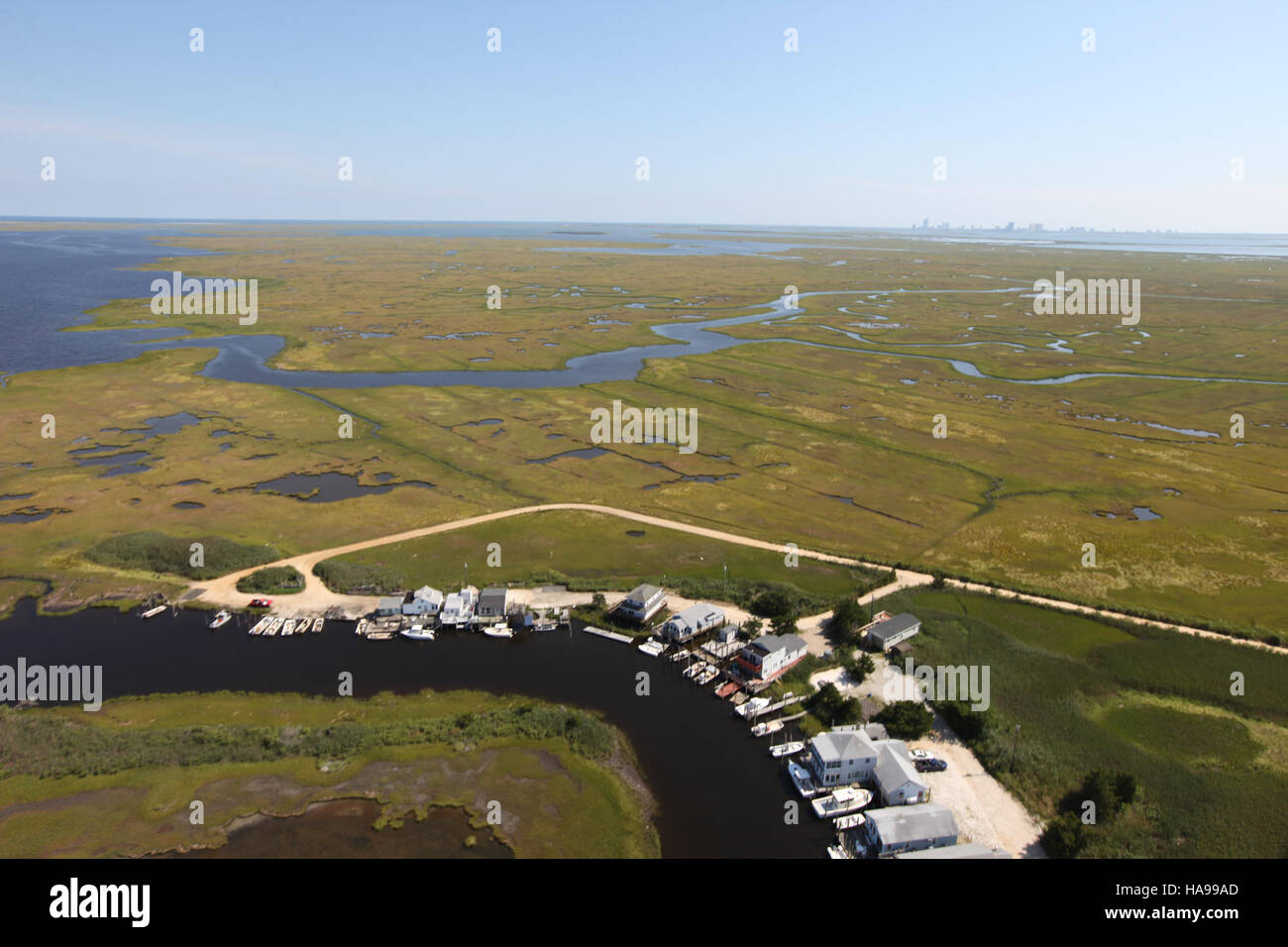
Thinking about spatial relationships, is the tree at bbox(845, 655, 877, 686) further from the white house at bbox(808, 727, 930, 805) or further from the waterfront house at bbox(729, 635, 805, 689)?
the white house at bbox(808, 727, 930, 805)

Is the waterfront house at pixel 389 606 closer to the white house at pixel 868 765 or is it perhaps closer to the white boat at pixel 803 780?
the white boat at pixel 803 780

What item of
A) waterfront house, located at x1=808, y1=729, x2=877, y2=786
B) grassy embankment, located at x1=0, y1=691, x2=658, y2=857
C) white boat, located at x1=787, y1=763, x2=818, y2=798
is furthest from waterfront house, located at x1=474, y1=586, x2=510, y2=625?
waterfront house, located at x1=808, y1=729, x2=877, y2=786

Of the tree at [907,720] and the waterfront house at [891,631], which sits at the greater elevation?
the waterfront house at [891,631]

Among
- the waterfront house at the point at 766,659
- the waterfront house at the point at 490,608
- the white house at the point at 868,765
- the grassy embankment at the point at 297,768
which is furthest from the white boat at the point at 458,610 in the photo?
the white house at the point at 868,765
